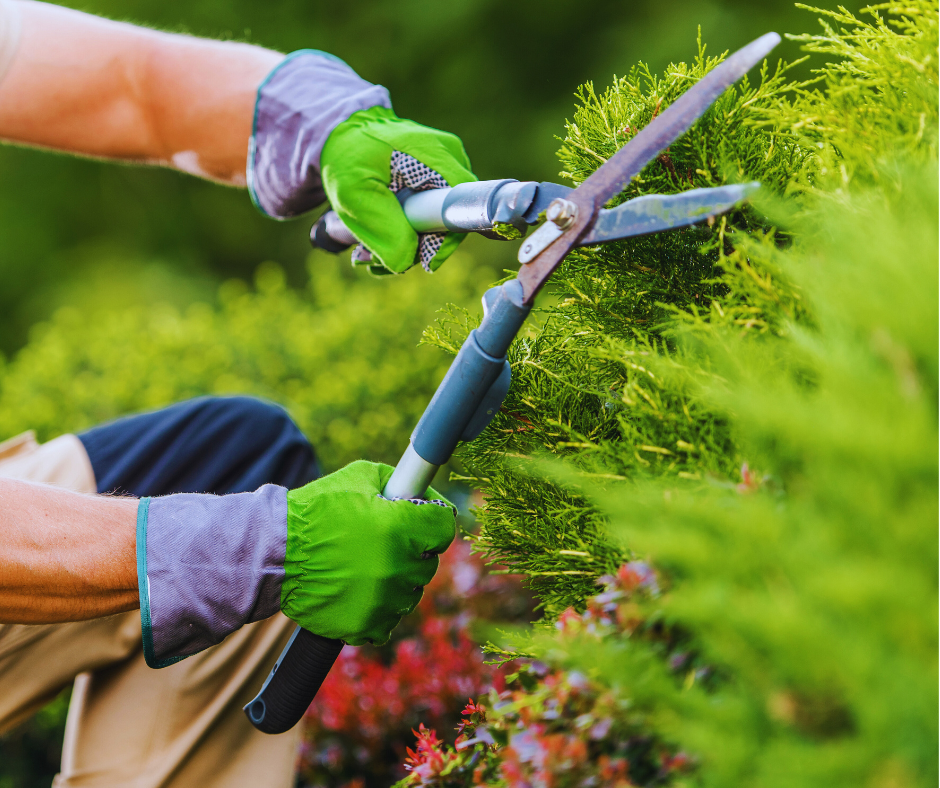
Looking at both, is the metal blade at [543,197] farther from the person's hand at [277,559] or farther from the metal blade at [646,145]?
the person's hand at [277,559]

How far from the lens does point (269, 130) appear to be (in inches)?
47.1

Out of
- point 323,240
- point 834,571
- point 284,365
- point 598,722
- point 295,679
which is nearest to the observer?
point 834,571

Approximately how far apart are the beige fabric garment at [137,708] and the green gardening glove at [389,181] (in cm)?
67

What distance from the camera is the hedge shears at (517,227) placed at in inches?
26.8

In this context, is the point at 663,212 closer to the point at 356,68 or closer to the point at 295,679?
the point at 295,679

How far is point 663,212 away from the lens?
0.67m

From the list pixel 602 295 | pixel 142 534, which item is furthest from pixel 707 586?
pixel 142 534

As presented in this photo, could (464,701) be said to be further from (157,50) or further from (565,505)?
(157,50)

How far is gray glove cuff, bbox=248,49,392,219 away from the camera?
1128 millimetres

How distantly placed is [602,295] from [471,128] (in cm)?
369

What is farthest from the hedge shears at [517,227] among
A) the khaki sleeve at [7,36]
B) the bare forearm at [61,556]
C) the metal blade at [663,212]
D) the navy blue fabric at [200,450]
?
the khaki sleeve at [7,36]

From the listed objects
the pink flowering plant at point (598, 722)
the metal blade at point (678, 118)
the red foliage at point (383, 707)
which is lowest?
the red foliage at point (383, 707)

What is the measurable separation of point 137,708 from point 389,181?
877 millimetres

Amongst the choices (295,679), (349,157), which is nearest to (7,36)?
(349,157)
